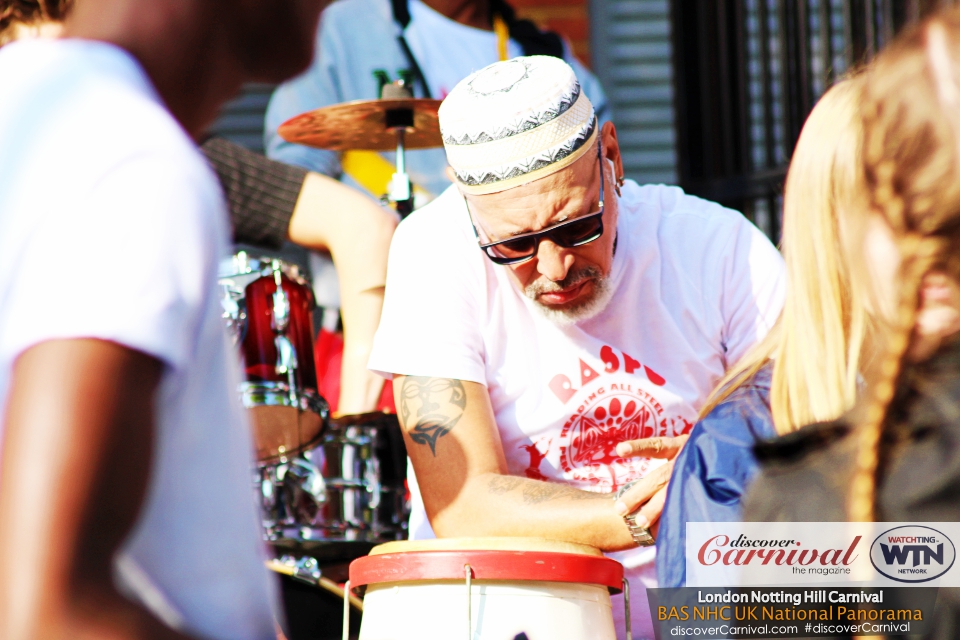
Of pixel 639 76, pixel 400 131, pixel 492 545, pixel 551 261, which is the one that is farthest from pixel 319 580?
pixel 639 76

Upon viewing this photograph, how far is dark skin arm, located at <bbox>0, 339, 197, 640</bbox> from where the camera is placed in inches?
26.7

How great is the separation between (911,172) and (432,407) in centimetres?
160

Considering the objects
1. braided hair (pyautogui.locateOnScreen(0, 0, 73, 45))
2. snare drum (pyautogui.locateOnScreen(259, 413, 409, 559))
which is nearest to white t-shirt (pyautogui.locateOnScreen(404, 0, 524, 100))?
snare drum (pyautogui.locateOnScreen(259, 413, 409, 559))

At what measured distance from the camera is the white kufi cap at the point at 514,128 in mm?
2479

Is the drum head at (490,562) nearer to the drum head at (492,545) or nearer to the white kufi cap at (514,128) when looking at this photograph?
the drum head at (492,545)

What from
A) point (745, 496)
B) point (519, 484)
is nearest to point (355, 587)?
point (519, 484)

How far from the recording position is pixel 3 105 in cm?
79

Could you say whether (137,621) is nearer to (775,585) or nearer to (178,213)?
(178,213)

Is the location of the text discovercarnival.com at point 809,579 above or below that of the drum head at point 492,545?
above

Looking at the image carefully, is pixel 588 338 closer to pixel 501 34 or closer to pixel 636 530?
pixel 636 530

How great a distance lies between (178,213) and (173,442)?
16 centimetres

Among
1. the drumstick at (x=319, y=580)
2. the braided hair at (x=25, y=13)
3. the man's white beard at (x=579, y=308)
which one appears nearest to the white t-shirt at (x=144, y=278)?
the braided hair at (x=25, y=13)

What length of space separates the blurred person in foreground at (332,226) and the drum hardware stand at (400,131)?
0.26 feet

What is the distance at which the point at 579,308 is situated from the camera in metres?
2.62
